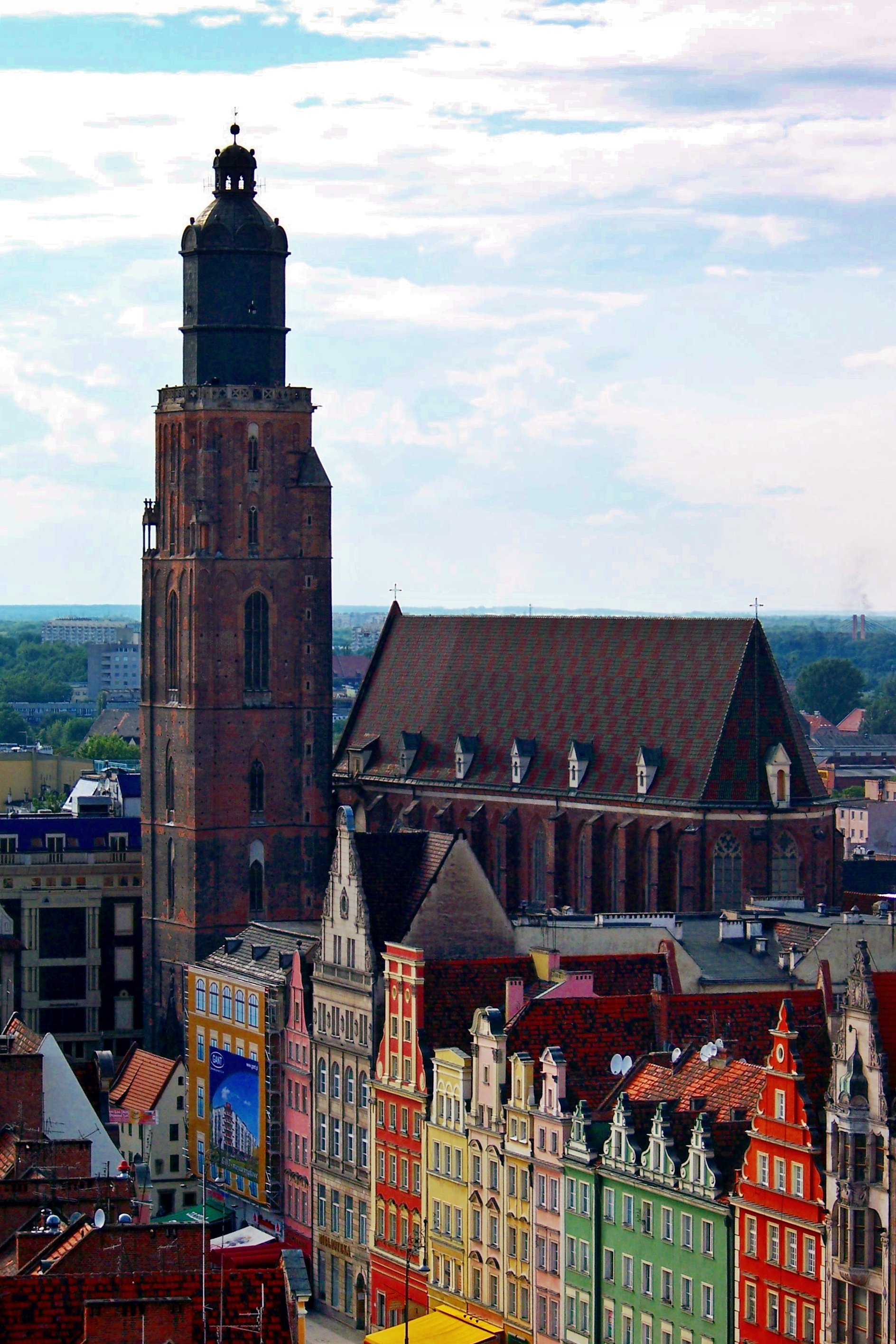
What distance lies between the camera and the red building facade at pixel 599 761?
511 feet

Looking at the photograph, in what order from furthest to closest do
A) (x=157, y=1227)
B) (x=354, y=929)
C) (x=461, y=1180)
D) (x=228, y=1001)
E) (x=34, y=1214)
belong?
1. (x=228, y=1001)
2. (x=354, y=929)
3. (x=461, y=1180)
4. (x=34, y=1214)
5. (x=157, y=1227)

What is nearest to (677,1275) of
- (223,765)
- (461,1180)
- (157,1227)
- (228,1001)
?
(461,1180)

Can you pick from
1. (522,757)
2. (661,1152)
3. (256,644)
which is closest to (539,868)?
(522,757)

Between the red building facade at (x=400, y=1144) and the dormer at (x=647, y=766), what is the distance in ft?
119

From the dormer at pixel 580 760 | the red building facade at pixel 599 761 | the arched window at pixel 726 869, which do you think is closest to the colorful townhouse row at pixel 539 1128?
the red building facade at pixel 599 761

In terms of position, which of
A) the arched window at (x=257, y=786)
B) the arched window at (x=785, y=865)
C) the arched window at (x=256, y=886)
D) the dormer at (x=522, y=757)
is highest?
the dormer at (x=522, y=757)

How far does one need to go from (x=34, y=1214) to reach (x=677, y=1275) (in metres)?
23.3

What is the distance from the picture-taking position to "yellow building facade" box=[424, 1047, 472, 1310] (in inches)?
4459

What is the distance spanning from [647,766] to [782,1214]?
223 ft

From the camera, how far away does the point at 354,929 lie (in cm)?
13025

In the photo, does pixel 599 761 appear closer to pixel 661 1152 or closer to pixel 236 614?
pixel 236 614

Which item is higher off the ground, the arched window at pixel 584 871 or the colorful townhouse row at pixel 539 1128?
the arched window at pixel 584 871

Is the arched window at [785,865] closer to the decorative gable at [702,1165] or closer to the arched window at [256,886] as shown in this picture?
the arched window at [256,886]

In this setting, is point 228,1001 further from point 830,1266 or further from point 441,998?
point 830,1266
